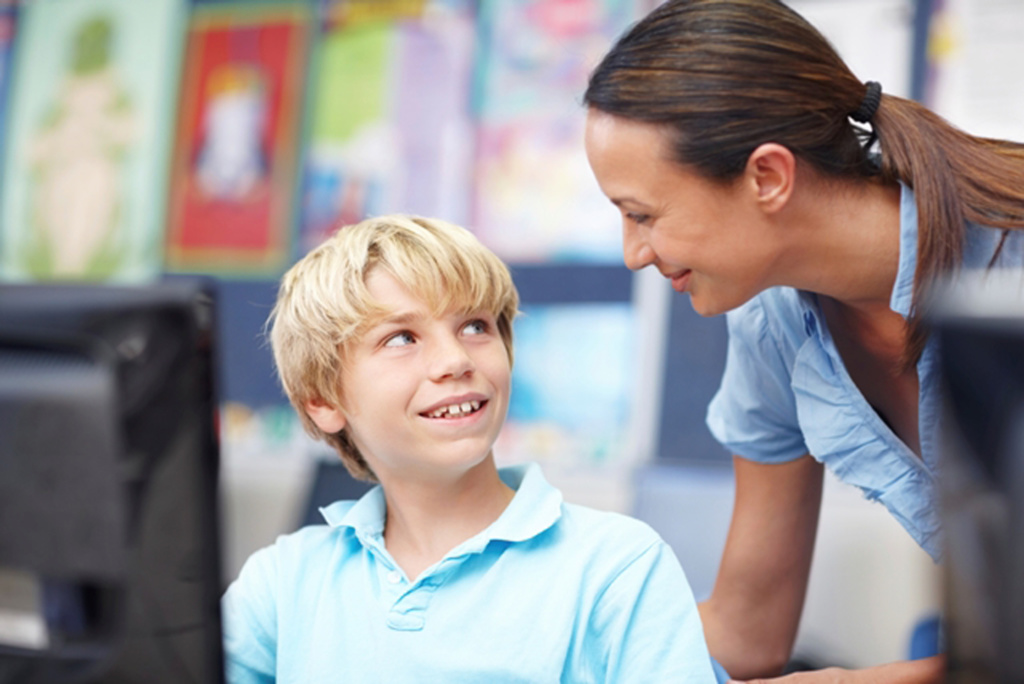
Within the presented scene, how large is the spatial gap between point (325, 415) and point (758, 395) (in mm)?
496

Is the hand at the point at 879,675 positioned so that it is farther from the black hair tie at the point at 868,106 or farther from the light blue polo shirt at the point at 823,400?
the black hair tie at the point at 868,106

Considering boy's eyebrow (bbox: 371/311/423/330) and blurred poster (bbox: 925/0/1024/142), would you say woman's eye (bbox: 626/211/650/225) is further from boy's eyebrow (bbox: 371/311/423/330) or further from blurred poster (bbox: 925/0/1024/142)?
blurred poster (bbox: 925/0/1024/142)

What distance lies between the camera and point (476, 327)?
94cm

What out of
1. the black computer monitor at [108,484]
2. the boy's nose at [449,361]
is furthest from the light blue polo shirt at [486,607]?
the black computer monitor at [108,484]

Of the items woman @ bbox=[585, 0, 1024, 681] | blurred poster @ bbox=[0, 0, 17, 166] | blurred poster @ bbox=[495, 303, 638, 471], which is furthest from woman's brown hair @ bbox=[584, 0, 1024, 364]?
blurred poster @ bbox=[0, 0, 17, 166]

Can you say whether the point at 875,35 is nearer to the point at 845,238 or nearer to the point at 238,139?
the point at 845,238

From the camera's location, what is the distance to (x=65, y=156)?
2619 mm

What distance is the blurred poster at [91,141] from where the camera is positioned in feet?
8.41

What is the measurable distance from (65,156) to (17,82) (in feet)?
0.89

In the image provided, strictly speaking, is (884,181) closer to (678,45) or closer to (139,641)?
(678,45)

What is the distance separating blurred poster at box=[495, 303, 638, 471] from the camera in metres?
2.13

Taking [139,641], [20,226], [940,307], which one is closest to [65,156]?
[20,226]

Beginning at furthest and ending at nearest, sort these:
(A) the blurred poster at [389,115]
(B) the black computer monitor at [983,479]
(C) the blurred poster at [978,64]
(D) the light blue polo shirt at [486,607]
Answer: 1. (A) the blurred poster at [389,115]
2. (C) the blurred poster at [978,64]
3. (D) the light blue polo shirt at [486,607]
4. (B) the black computer monitor at [983,479]

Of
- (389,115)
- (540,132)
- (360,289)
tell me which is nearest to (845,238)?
(360,289)
